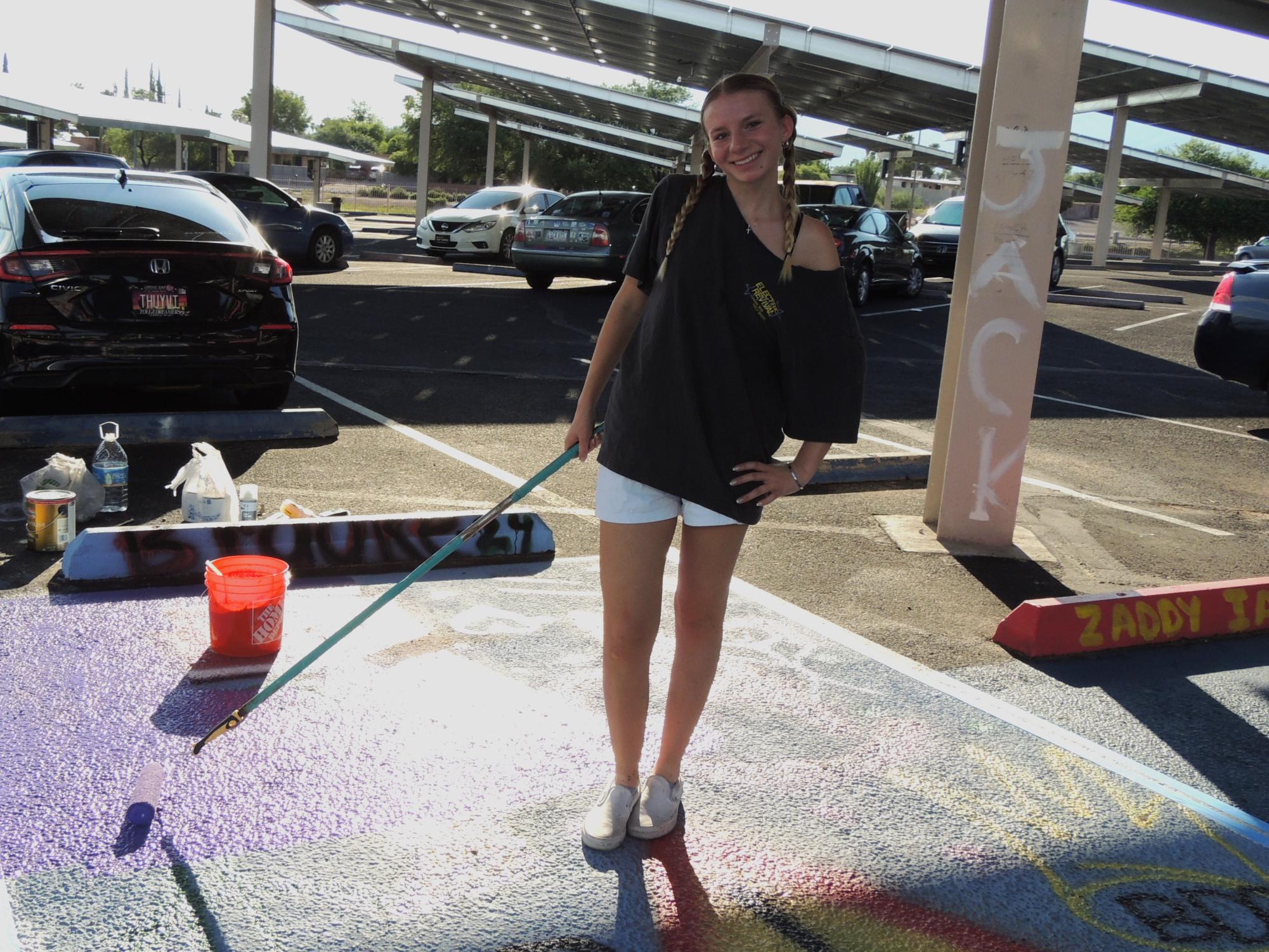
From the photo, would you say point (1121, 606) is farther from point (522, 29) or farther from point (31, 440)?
point (522, 29)

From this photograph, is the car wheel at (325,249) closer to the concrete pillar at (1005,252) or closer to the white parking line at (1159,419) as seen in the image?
the white parking line at (1159,419)

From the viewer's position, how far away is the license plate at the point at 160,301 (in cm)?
687

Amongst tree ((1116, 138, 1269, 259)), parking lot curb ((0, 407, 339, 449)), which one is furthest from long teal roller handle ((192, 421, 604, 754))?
tree ((1116, 138, 1269, 259))

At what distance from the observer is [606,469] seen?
2.98 meters

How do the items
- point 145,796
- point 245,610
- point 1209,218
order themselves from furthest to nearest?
point 1209,218 < point 245,610 < point 145,796

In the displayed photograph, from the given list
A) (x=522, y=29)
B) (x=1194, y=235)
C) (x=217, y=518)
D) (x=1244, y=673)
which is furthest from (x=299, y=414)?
(x=1194, y=235)

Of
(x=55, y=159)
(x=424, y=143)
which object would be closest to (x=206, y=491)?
(x=55, y=159)

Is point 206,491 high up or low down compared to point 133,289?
Answer: down

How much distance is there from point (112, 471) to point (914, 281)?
16.9 m

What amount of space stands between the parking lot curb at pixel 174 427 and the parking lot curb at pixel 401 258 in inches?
622

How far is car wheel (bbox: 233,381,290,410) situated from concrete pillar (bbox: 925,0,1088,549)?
4218 millimetres

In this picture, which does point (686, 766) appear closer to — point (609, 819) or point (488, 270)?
point (609, 819)

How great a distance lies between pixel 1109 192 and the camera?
37375mm

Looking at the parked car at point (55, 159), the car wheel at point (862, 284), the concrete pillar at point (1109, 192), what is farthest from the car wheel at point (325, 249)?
the concrete pillar at point (1109, 192)
